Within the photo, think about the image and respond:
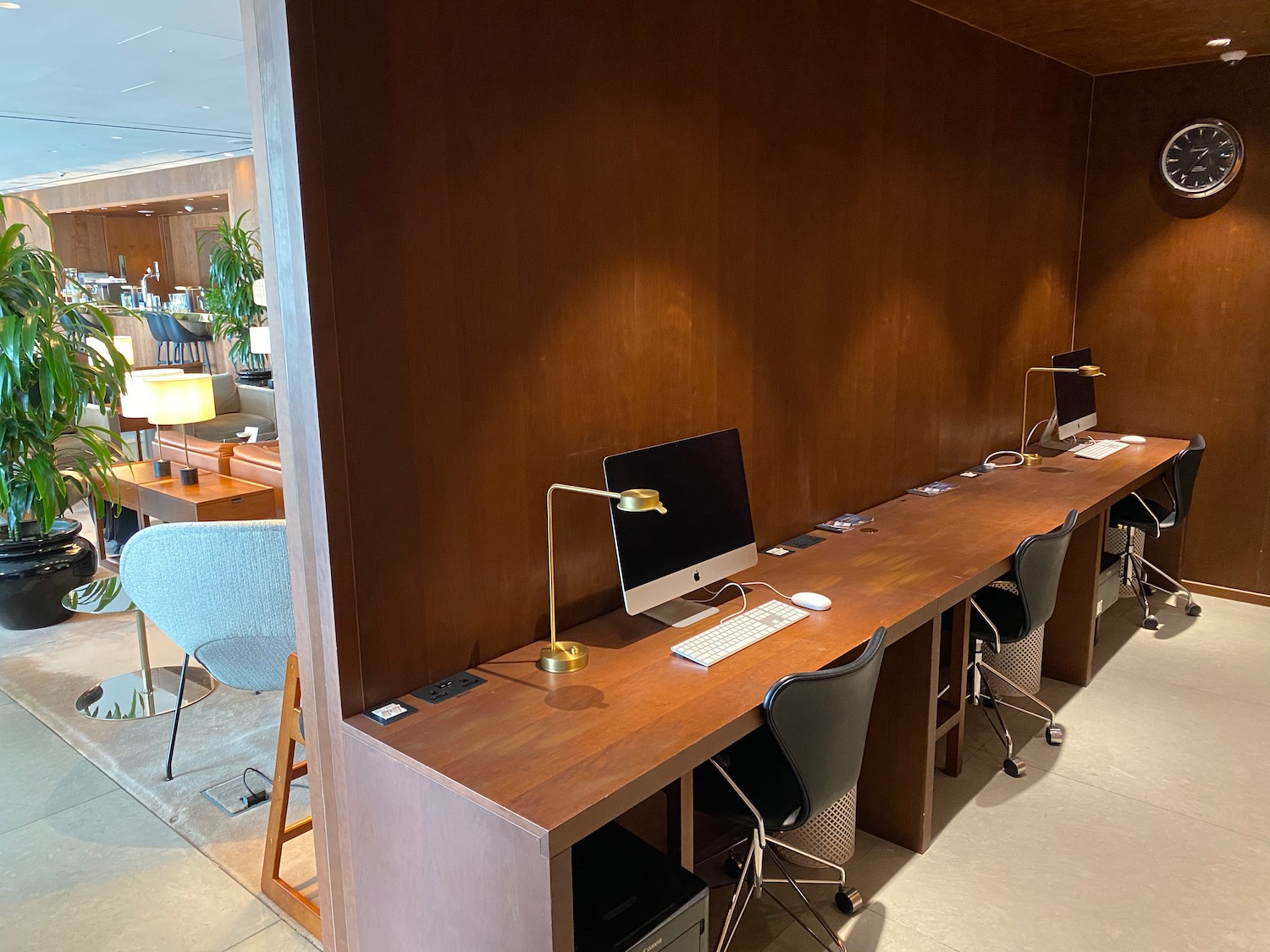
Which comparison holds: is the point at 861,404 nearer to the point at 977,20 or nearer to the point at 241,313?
the point at 977,20

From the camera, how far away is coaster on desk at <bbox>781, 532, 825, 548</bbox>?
3137mm

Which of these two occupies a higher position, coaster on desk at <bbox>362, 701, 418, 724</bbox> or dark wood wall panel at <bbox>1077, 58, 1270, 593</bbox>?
dark wood wall panel at <bbox>1077, 58, 1270, 593</bbox>

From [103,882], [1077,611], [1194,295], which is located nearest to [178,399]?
[103,882]

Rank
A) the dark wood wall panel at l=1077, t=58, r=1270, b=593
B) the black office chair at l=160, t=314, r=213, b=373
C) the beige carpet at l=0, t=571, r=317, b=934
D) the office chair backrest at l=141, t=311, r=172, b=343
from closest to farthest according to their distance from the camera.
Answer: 1. the beige carpet at l=0, t=571, r=317, b=934
2. the dark wood wall panel at l=1077, t=58, r=1270, b=593
3. the black office chair at l=160, t=314, r=213, b=373
4. the office chair backrest at l=141, t=311, r=172, b=343

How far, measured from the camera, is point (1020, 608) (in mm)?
3082

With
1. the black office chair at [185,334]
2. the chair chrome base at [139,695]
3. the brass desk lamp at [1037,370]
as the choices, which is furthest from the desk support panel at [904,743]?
the black office chair at [185,334]

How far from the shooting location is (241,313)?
9531 mm

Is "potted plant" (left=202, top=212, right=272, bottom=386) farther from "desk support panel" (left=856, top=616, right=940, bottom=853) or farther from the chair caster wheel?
the chair caster wheel

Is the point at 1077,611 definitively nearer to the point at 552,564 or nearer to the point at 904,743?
the point at 904,743

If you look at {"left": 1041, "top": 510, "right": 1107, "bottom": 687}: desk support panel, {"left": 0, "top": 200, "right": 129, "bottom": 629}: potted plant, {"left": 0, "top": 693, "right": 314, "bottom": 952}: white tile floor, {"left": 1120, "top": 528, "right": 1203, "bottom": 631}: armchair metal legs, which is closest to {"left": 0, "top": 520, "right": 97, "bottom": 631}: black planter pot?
{"left": 0, "top": 200, "right": 129, "bottom": 629}: potted plant

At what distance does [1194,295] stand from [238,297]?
8300 millimetres

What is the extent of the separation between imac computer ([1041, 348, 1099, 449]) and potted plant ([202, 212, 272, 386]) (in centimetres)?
728

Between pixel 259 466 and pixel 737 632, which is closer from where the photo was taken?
pixel 737 632

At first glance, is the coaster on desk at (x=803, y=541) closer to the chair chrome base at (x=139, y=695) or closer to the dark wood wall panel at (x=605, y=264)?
the dark wood wall panel at (x=605, y=264)
